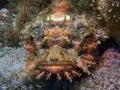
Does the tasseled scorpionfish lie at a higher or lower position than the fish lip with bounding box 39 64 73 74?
higher

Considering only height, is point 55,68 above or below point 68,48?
below

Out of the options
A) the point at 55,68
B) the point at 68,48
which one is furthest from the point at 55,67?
the point at 68,48

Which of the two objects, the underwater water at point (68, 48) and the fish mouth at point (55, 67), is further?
the underwater water at point (68, 48)

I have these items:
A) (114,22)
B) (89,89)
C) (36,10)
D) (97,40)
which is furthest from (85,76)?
(36,10)

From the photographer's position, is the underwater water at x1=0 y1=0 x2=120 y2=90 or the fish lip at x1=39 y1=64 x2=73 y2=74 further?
the underwater water at x1=0 y1=0 x2=120 y2=90

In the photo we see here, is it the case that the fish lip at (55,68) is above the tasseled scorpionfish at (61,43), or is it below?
below

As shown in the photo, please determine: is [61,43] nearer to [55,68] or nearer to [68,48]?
[68,48]

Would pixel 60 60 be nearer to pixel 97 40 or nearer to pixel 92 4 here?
pixel 97 40
